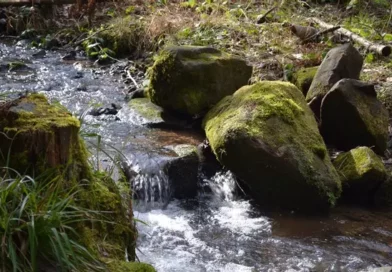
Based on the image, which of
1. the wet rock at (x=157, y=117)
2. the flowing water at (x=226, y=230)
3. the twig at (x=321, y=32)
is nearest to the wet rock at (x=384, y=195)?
the flowing water at (x=226, y=230)

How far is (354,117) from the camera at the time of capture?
5.83m

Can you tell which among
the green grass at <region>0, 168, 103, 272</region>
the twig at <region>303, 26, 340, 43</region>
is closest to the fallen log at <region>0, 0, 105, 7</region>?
the twig at <region>303, 26, 340, 43</region>

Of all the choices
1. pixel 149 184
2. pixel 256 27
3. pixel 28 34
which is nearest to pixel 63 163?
pixel 149 184

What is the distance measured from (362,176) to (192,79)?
2153 mm

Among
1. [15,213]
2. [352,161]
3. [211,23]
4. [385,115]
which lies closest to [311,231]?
[352,161]

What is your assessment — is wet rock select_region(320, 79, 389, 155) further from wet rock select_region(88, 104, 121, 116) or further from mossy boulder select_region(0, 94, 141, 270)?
mossy boulder select_region(0, 94, 141, 270)

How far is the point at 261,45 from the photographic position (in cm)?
855

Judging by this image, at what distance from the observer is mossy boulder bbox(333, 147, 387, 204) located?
17.2ft

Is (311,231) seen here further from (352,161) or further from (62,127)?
(62,127)

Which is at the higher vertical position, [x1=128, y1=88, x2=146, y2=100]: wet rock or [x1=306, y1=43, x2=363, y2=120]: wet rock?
[x1=306, y1=43, x2=363, y2=120]: wet rock

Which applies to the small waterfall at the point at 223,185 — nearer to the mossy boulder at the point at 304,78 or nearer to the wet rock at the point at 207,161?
the wet rock at the point at 207,161

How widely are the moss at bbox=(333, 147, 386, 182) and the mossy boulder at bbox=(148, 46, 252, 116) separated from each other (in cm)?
166

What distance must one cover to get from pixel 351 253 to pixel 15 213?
8.96 feet

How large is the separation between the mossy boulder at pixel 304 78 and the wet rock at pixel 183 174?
2002 millimetres
